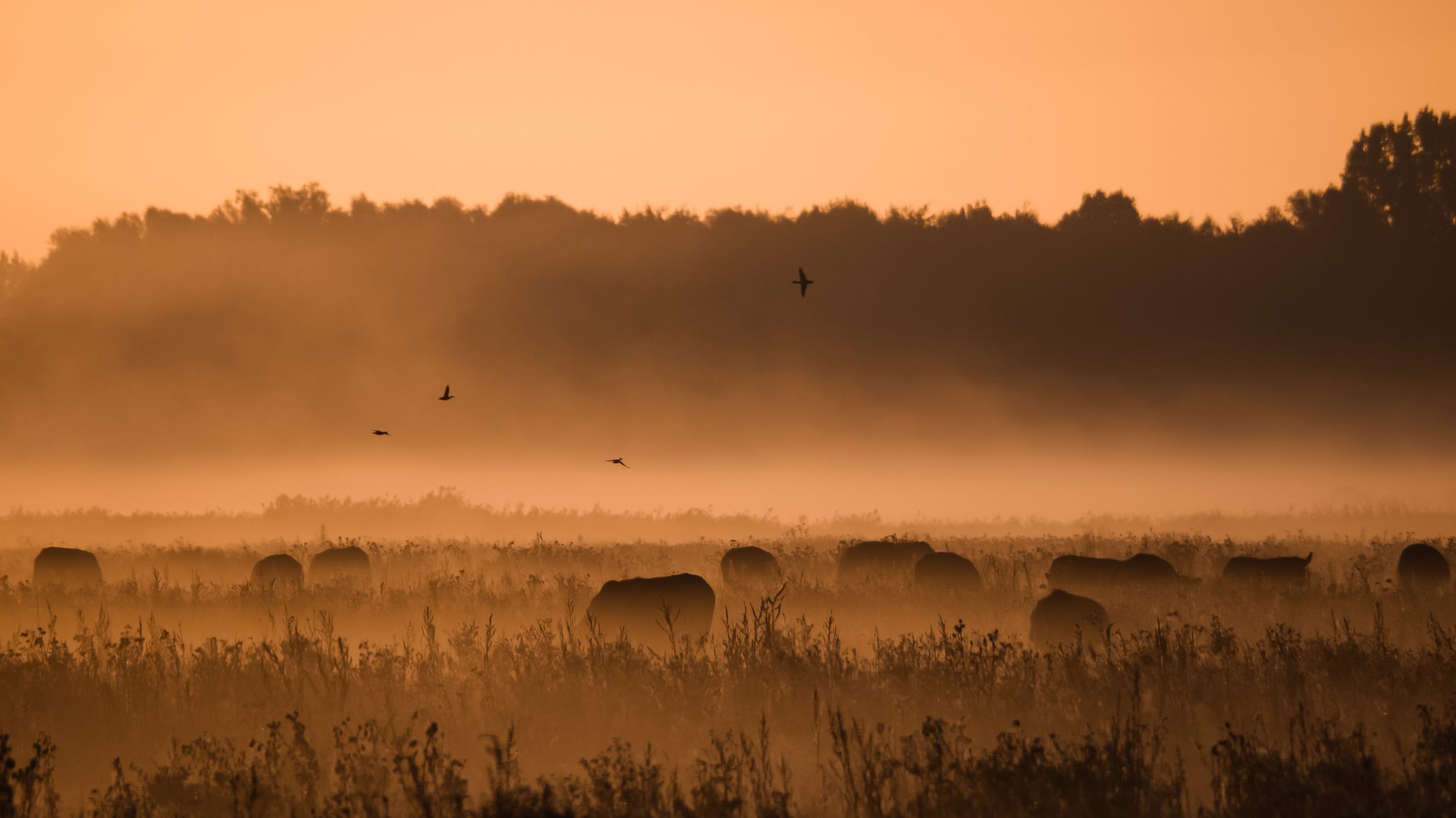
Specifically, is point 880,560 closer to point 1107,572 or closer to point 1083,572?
point 1083,572

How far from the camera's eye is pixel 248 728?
9.42 metres

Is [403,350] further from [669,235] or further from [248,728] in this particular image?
[248,728]

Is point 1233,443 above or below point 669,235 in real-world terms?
below

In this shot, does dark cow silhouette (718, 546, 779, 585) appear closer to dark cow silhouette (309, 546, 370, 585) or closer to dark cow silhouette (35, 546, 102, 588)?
dark cow silhouette (309, 546, 370, 585)

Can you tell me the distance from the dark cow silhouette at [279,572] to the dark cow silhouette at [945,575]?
35.7 ft

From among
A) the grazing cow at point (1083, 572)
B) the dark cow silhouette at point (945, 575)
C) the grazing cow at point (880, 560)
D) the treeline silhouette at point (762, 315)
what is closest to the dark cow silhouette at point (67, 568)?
the grazing cow at point (880, 560)

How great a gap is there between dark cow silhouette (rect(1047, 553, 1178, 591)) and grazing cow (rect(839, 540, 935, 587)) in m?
2.62

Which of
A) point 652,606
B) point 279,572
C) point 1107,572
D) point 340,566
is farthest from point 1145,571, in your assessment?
point 279,572

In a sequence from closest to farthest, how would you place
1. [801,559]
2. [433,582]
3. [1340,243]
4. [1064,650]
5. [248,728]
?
[248,728], [1064,650], [433,582], [801,559], [1340,243]

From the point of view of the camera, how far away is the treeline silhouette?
2635 inches

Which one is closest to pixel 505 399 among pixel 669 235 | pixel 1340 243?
pixel 669 235

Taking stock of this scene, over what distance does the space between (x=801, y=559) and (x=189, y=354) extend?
60959mm

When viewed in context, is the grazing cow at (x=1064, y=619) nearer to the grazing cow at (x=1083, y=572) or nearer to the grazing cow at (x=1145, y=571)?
the grazing cow at (x=1083, y=572)

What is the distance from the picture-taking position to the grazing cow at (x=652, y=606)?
12.8 m
